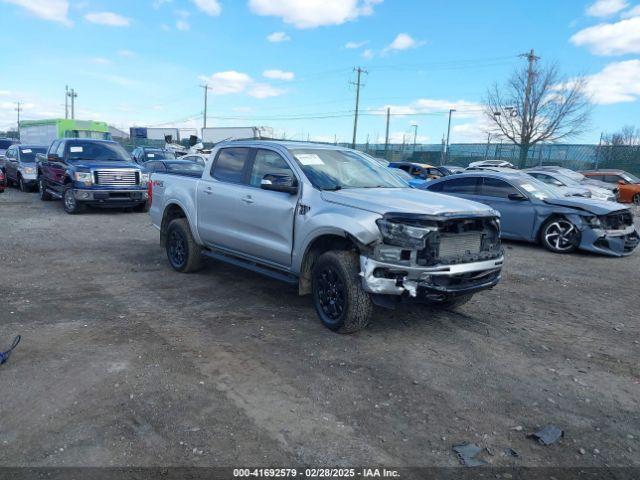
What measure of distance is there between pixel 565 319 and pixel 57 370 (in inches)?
202

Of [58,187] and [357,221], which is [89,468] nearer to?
[357,221]

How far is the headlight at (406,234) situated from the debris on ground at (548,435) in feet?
5.76


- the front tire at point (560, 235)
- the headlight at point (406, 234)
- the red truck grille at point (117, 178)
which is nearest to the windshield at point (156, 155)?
the red truck grille at point (117, 178)

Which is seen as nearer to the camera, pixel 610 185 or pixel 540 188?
pixel 540 188

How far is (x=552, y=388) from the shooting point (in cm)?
396

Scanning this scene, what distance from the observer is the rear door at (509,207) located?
10.1m

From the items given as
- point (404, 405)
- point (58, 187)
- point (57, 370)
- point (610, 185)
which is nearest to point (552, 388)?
point (404, 405)

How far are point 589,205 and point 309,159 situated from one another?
631cm

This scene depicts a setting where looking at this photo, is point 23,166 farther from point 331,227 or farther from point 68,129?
point 331,227

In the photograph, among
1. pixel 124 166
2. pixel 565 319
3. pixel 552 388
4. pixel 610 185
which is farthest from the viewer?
pixel 610 185

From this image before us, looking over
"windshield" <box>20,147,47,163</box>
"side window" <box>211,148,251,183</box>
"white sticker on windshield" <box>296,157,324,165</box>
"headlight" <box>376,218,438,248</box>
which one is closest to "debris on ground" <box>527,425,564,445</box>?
"headlight" <box>376,218,438,248</box>

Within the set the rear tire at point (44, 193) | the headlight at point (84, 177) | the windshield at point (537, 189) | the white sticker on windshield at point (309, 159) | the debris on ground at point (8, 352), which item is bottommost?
the debris on ground at point (8, 352)

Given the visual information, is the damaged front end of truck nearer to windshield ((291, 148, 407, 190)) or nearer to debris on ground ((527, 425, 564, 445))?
windshield ((291, 148, 407, 190))

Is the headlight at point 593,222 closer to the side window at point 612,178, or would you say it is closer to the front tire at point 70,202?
the front tire at point 70,202
